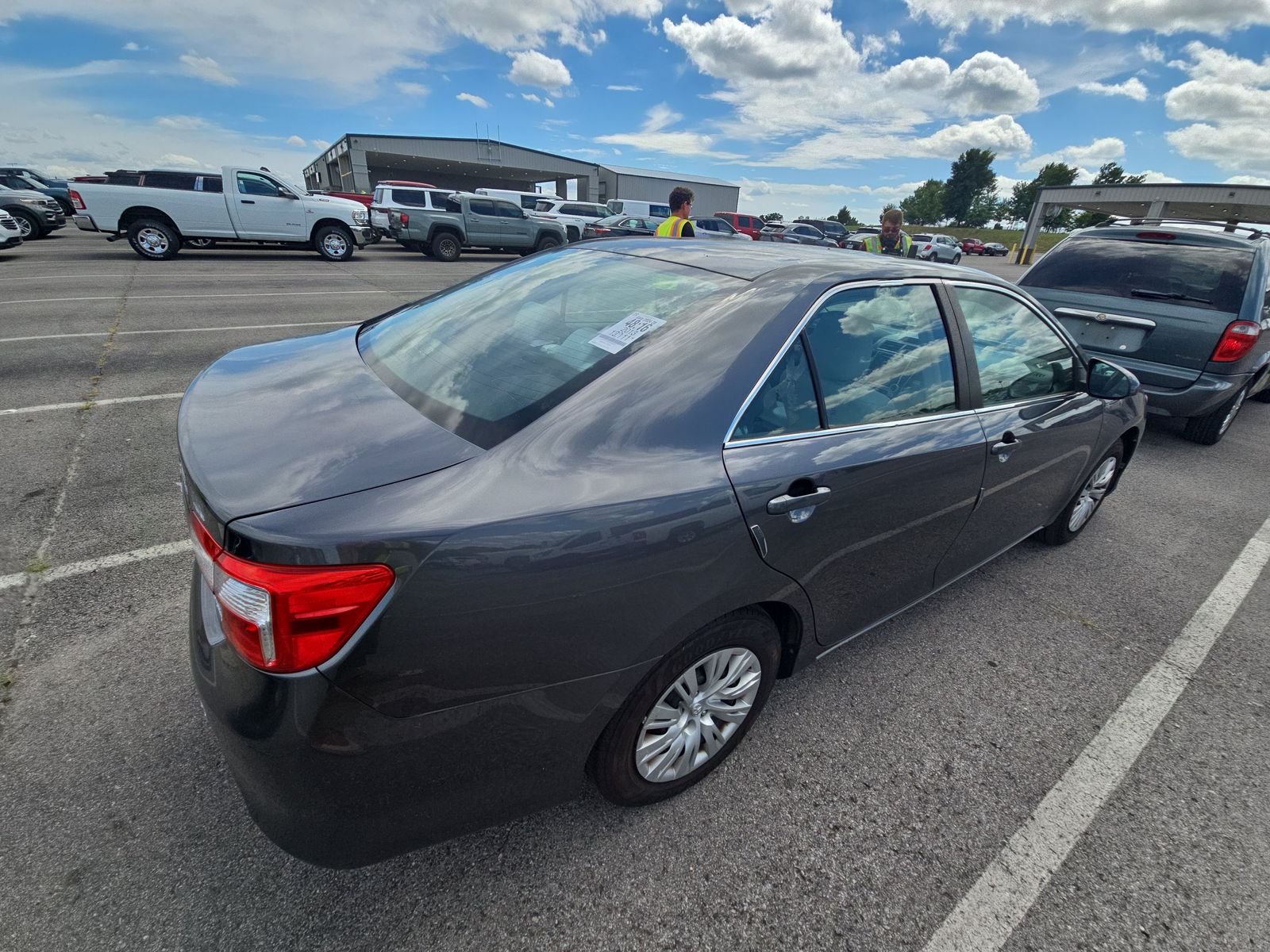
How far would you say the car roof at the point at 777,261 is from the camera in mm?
2045

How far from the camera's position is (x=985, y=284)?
263 cm

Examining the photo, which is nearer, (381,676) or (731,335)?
(381,676)

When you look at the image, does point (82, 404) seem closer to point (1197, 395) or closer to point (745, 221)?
point (1197, 395)

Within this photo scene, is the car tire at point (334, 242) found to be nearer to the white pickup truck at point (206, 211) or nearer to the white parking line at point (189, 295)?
the white pickup truck at point (206, 211)

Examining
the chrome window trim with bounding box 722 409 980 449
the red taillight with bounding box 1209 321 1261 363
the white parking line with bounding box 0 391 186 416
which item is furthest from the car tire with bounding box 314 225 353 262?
the red taillight with bounding box 1209 321 1261 363

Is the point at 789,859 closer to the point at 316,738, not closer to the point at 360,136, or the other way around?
the point at 316,738

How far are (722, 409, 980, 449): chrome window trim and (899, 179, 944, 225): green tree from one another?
4405 inches

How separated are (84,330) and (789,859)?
8771 millimetres

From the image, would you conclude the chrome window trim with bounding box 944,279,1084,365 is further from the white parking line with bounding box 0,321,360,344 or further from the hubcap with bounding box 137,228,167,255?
the hubcap with bounding box 137,228,167,255

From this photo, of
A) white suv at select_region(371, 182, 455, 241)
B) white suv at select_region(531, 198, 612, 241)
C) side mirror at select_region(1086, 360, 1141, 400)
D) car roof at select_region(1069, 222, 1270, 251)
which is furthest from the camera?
white suv at select_region(531, 198, 612, 241)

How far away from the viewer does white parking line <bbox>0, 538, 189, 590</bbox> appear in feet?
8.64

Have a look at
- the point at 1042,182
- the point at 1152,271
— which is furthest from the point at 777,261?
the point at 1042,182

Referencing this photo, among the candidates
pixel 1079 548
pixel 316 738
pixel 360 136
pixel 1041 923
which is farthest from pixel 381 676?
pixel 360 136

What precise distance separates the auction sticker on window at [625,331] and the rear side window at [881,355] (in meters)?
0.50
